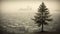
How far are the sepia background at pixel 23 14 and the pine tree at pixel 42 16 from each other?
48 millimetres

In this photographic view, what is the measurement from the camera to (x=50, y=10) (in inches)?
48.5

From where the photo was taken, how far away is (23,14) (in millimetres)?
1222

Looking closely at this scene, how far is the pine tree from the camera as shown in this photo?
3.96 ft

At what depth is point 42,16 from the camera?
1.21 meters

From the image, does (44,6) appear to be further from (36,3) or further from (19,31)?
(19,31)

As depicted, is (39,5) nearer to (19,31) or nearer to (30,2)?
(30,2)

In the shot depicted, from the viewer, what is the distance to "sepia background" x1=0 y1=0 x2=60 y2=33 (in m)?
1.21

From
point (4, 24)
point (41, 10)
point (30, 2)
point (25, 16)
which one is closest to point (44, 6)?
point (41, 10)

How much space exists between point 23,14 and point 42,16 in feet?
0.95

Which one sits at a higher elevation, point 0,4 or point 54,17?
point 0,4

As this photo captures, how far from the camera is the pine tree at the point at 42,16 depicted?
1206 mm

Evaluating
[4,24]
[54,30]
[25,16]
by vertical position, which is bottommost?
[54,30]

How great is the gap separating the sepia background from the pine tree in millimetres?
48

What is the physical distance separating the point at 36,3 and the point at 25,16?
0.86 ft
